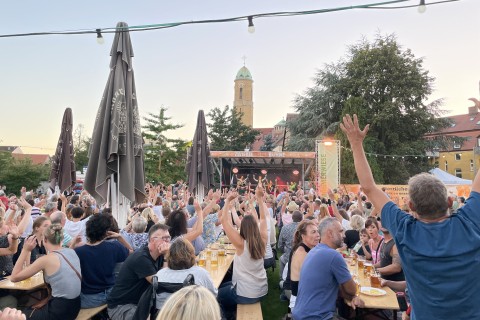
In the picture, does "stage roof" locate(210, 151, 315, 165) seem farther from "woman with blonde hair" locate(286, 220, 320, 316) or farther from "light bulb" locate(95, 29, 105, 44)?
"woman with blonde hair" locate(286, 220, 320, 316)

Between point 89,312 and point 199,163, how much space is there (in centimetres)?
695

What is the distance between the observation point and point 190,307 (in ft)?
4.47

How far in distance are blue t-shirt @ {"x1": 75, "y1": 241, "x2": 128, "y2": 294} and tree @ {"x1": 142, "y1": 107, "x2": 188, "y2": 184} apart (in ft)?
105

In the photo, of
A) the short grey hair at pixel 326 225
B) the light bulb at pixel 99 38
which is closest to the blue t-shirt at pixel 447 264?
the short grey hair at pixel 326 225

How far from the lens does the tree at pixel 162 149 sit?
120 feet

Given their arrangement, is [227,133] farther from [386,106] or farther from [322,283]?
[322,283]

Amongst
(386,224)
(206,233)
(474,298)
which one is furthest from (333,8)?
(206,233)

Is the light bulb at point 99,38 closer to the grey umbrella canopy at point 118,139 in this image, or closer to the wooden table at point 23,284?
the grey umbrella canopy at point 118,139

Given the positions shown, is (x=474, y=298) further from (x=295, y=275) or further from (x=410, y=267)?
(x=295, y=275)

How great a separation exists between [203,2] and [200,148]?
5239mm

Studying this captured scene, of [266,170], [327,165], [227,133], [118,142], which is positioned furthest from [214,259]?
[227,133]

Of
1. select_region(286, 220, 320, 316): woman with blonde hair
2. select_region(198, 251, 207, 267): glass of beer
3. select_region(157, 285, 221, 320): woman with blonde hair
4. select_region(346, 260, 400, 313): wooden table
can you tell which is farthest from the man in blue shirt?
select_region(198, 251, 207, 267): glass of beer

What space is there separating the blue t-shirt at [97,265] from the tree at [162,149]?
32114 mm

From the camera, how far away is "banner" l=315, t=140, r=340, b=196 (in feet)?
65.8
